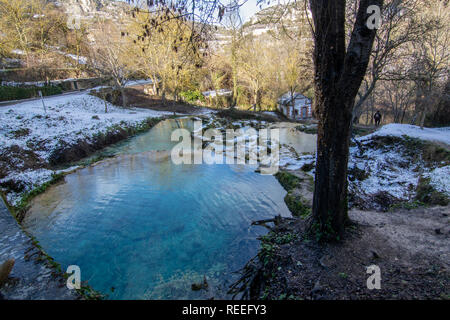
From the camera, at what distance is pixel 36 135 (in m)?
12.0

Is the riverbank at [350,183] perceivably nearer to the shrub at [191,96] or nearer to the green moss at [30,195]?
the green moss at [30,195]

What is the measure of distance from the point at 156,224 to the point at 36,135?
391 inches

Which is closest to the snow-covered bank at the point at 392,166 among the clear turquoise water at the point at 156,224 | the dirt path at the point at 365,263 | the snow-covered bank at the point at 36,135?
the dirt path at the point at 365,263

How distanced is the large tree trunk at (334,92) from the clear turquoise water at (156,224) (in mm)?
2055

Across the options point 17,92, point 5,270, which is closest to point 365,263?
point 5,270

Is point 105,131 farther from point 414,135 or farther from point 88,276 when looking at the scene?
point 414,135

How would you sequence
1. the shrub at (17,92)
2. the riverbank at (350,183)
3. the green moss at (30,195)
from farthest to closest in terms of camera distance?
the shrub at (17,92)
the green moss at (30,195)
the riverbank at (350,183)

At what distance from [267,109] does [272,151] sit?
2038cm

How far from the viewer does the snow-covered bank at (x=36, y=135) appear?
8633 mm

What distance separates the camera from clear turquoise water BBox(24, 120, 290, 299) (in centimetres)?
463

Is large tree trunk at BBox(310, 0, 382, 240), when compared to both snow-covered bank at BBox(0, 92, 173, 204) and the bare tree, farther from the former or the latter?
the bare tree

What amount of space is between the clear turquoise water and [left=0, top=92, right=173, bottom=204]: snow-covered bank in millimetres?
1127

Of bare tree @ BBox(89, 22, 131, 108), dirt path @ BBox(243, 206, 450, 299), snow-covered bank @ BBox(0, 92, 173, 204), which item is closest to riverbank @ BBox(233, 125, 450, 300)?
dirt path @ BBox(243, 206, 450, 299)
